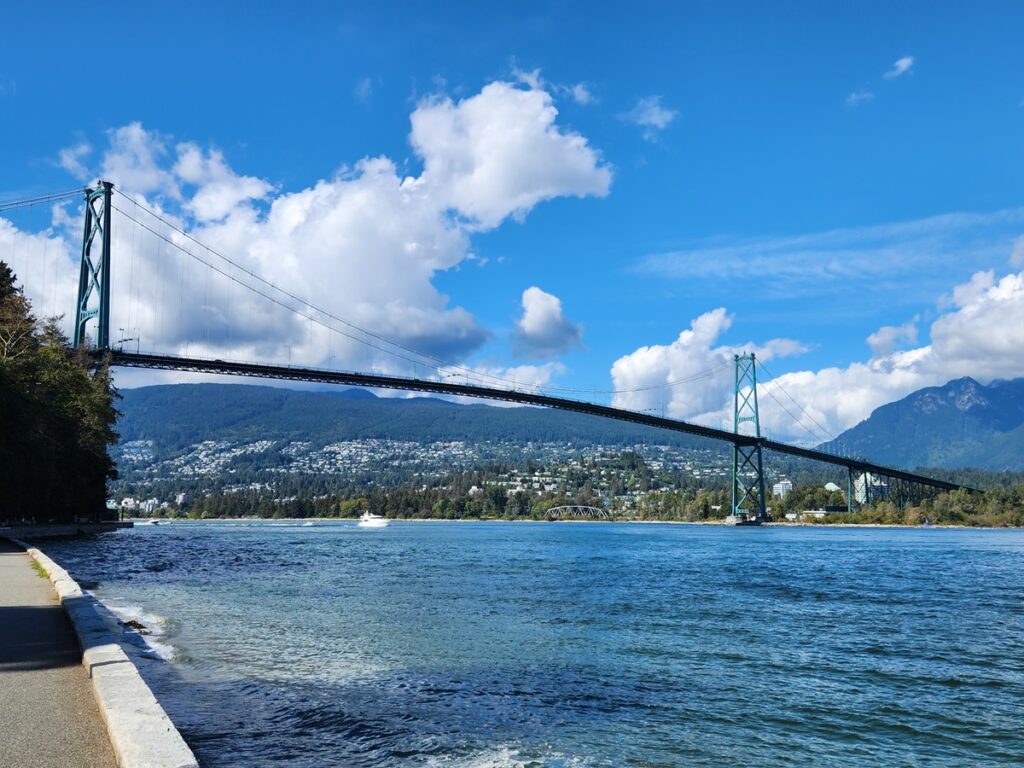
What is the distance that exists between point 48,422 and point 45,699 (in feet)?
104

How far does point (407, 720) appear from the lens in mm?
6879

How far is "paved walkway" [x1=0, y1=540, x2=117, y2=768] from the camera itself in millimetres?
4141

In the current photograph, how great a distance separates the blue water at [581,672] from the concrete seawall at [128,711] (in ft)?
2.74

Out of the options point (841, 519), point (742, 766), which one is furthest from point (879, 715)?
point (841, 519)

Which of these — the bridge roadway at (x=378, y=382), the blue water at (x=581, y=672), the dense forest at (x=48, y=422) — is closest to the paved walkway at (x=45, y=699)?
the blue water at (x=581, y=672)

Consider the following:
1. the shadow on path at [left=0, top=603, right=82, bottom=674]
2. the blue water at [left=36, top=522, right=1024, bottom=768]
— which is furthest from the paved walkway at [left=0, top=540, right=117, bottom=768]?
the blue water at [left=36, top=522, right=1024, bottom=768]

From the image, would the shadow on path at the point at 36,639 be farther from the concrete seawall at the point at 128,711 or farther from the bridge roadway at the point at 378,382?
the bridge roadway at the point at 378,382

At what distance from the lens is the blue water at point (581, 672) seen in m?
6.28

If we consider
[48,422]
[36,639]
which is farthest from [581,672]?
[48,422]

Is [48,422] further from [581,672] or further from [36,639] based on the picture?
[581,672]

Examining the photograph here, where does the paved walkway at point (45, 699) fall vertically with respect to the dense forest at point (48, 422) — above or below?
below

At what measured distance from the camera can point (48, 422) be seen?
32.6 meters

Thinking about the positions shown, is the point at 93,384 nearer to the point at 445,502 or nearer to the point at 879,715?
the point at 879,715

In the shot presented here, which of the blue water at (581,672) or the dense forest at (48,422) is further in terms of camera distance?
the dense forest at (48,422)
